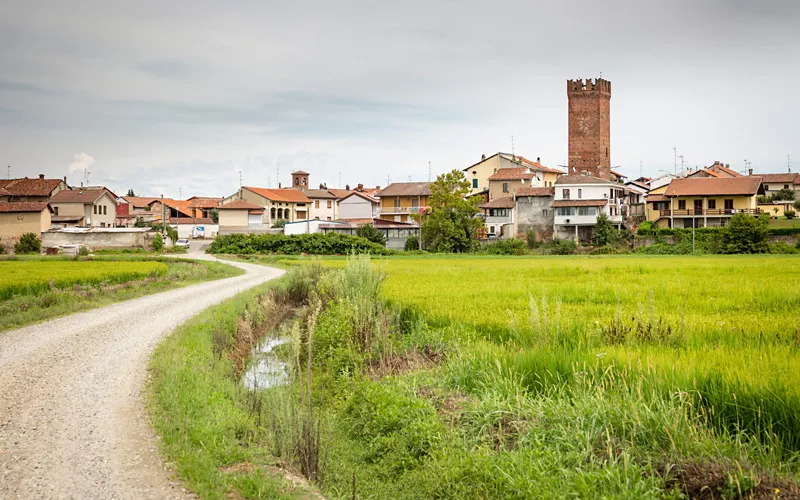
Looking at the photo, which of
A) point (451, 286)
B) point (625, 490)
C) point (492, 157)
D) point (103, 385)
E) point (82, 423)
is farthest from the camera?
point (492, 157)

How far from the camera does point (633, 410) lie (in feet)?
22.2

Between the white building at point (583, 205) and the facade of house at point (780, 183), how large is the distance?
29832mm

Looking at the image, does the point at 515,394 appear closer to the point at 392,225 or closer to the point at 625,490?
the point at 625,490

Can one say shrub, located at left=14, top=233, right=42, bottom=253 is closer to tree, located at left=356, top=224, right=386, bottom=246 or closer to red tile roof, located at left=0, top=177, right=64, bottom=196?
red tile roof, located at left=0, top=177, right=64, bottom=196

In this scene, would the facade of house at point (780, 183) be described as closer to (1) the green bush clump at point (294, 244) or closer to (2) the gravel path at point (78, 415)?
(1) the green bush clump at point (294, 244)

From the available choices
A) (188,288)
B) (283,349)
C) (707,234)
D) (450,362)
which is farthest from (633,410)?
(707,234)

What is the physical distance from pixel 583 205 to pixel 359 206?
34.5m

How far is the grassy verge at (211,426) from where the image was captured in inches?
275

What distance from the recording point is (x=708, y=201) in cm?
7656

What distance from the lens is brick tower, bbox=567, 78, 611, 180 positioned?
9394 cm

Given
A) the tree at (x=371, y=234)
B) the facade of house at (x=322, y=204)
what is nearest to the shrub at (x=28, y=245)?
the tree at (x=371, y=234)

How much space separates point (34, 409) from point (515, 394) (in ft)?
21.2

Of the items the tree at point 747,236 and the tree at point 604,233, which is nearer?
the tree at point 747,236

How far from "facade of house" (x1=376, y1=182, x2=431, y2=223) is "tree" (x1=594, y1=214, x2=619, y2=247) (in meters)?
26.6
